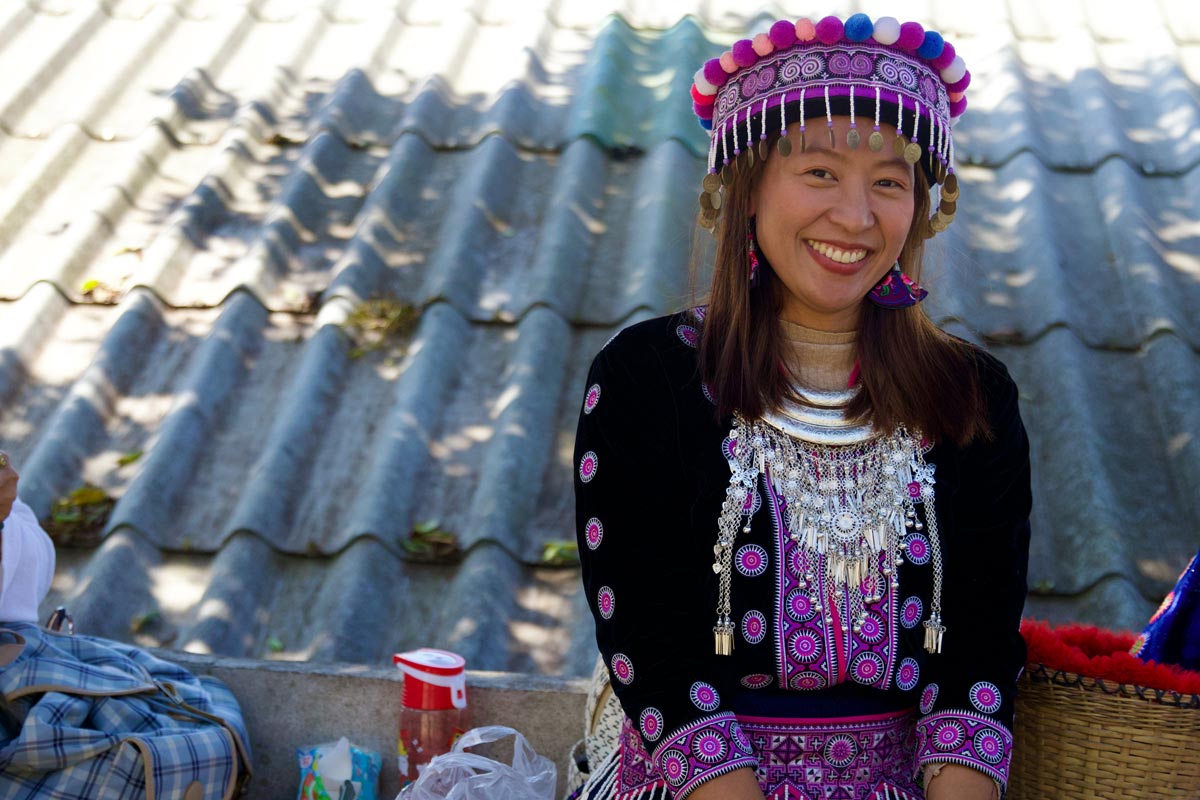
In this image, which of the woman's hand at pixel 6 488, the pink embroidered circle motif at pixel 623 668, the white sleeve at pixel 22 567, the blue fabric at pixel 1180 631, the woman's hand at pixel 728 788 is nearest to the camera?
the woman's hand at pixel 728 788

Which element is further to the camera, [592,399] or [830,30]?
[592,399]

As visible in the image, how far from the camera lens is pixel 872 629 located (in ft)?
7.16

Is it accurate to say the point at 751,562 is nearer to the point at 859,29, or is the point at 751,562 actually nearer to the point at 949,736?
the point at 949,736

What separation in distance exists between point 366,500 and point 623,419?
1637mm

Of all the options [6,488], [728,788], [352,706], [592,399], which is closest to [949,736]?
[728,788]

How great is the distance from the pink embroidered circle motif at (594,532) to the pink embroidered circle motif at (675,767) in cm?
36

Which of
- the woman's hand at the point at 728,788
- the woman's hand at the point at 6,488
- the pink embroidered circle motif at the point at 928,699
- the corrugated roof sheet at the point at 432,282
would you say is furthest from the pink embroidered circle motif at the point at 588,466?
the woman's hand at the point at 6,488

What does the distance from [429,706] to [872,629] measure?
1.18 meters

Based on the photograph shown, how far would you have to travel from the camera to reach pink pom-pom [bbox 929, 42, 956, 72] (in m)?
2.24

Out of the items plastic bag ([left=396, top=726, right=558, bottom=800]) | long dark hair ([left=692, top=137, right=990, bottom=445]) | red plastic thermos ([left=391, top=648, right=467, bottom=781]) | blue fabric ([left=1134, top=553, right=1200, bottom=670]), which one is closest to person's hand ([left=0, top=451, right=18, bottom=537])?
red plastic thermos ([left=391, top=648, right=467, bottom=781])

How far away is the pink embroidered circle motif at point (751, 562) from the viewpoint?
2176 millimetres

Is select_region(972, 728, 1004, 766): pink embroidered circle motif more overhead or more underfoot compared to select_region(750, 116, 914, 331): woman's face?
more underfoot

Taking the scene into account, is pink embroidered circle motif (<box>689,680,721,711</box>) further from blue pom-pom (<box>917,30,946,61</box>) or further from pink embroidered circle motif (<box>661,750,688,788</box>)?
blue pom-pom (<box>917,30,946,61</box>)

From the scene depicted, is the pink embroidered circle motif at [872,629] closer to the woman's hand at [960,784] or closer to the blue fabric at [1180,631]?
the woman's hand at [960,784]
